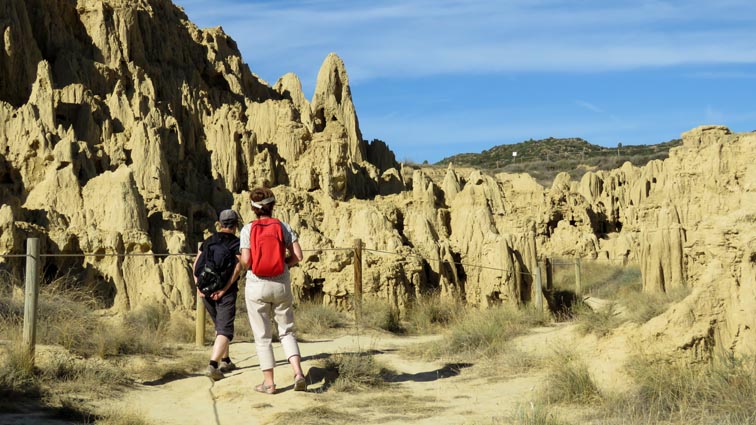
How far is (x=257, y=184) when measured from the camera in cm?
2477

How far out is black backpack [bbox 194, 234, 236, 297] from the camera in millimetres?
8438

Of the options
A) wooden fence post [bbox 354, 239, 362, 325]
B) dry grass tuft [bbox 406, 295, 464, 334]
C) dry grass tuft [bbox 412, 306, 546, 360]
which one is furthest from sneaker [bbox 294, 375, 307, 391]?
dry grass tuft [bbox 406, 295, 464, 334]

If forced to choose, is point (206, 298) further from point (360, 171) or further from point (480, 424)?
point (360, 171)

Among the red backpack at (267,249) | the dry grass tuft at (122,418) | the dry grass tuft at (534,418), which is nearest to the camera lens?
the dry grass tuft at (534,418)

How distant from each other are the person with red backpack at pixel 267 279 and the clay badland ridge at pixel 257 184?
329cm

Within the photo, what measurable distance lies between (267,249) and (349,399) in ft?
5.29

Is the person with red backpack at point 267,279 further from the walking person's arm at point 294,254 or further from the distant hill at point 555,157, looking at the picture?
the distant hill at point 555,157

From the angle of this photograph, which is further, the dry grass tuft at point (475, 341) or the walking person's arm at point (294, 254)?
the dry grass tuft at point (475, 341)

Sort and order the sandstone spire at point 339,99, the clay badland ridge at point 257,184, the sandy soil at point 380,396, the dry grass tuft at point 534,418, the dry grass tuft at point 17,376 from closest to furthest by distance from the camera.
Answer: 1. the dry grass tuft at point 534,418
2. the sandy soil at point 380,396
3. the dry grass tuft at point 17,376
4. the clay badland ridge at point 257,184
5. the sandstone spire at point 339,99

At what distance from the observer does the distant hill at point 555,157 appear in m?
72.9

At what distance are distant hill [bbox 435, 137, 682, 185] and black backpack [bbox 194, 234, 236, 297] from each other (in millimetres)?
59873

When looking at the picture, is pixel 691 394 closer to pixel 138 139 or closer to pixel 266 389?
pixel 266 389

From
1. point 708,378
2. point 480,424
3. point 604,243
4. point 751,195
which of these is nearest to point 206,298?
point 480,424

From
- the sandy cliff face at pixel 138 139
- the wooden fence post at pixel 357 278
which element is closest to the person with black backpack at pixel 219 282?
the wooden fence post at pixel 357 278
